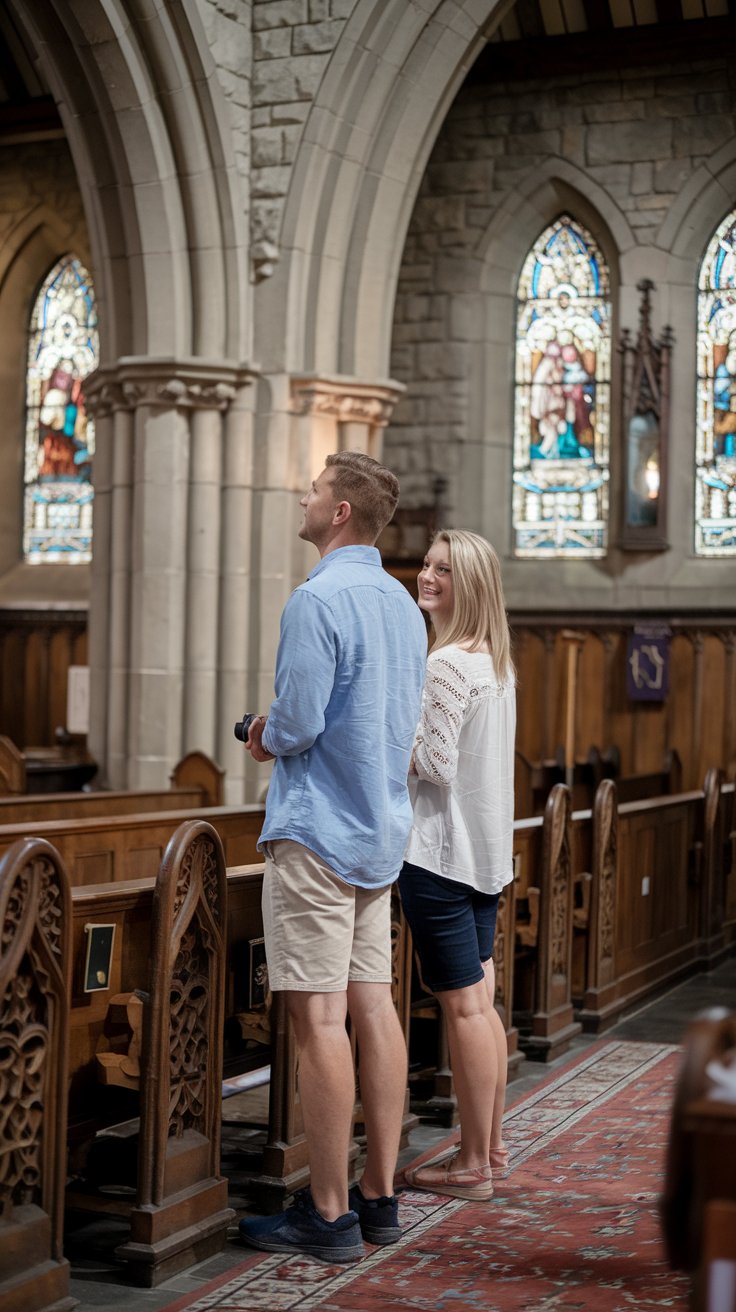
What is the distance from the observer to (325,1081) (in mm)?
3182

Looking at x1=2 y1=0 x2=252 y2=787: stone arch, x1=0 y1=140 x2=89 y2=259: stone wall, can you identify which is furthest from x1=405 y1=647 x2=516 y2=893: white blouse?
x1=0 y1=140 x2=89 y2=259: stone wall

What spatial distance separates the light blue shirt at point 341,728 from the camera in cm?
315

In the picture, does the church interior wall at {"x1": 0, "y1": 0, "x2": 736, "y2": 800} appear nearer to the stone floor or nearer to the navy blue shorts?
the stone floor

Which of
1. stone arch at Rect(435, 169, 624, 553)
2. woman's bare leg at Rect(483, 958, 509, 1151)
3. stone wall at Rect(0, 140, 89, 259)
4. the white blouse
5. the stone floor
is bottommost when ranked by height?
the stone floor

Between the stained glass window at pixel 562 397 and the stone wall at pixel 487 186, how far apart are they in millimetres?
182

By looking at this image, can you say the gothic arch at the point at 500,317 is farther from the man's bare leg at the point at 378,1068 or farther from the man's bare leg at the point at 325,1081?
the man's bare leg at the point at 325,1081

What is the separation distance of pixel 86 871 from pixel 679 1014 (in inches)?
96.0

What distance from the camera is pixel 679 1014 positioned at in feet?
20.6

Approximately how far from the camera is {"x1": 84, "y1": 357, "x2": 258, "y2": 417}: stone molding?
27.4ft

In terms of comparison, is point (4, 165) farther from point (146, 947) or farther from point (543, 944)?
point (146, 947)

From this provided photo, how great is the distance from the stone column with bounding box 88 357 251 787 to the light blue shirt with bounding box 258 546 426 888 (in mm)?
5259

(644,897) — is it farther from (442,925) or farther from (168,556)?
(442,925)

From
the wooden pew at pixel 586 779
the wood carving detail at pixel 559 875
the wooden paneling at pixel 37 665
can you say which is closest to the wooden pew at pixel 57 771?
the wooden pew at pixel 586 779

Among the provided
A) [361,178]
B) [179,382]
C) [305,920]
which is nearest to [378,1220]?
[305,920]
